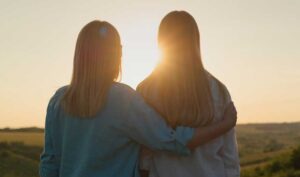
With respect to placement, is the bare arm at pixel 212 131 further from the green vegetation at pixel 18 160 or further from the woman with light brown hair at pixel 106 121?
the green vegetation at pixel 18 160

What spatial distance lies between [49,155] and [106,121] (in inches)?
22.4

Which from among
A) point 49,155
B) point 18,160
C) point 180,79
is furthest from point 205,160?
point 18,160

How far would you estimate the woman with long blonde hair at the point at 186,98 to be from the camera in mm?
4188

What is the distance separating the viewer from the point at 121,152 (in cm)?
421

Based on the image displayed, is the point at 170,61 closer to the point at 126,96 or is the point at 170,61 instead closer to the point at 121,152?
the point at 126,96

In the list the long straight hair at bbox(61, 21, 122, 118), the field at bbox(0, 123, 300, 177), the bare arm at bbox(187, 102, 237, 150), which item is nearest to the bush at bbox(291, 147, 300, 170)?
the field at bbox(0, 123, 300, 177)

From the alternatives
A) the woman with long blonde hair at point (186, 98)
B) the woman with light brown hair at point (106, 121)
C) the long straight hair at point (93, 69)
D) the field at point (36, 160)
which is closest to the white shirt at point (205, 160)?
the woman with long blonde hair at point (186, 98)

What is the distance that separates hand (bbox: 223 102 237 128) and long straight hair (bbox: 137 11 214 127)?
123 mm

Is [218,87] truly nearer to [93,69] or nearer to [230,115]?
[230,115]

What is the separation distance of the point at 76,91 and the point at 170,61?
678 mm

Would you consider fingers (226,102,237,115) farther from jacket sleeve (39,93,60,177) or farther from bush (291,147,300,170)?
bush (291,147,300,170)

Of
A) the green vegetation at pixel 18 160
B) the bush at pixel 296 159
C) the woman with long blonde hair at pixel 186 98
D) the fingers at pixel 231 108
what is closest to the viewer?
the woman with long blonde hair at pixel 186 98

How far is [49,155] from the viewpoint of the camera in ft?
14.5

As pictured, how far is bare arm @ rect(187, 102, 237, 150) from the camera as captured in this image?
4.13 metres
